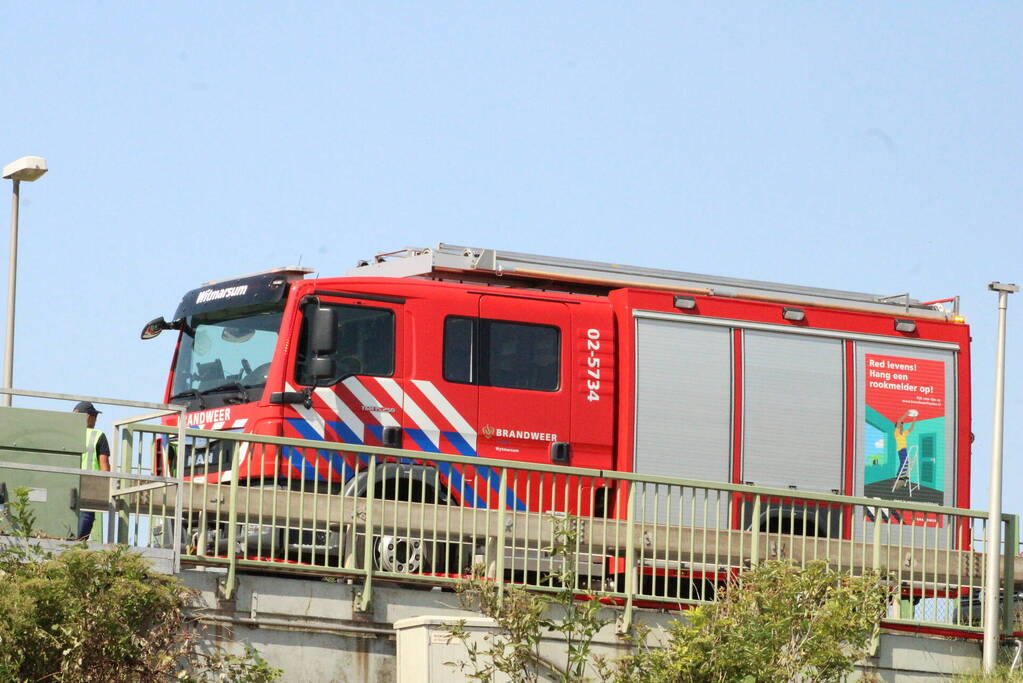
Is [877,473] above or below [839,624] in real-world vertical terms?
above

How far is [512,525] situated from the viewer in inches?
574

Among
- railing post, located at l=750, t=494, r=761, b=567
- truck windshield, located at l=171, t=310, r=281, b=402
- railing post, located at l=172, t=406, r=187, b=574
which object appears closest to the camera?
railing post, located at l=172, t=406, r=187, b=574

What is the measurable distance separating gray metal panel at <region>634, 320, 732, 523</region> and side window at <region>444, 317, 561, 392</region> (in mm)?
984

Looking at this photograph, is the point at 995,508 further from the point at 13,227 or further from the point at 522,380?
the point at 13,227

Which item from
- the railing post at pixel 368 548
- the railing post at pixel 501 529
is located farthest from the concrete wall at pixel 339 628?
the railing post at pixel 501 529

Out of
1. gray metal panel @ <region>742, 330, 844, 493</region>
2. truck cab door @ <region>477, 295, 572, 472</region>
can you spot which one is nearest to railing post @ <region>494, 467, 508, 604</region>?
truck cab door @ <region>477, 295, 572, 472</region>

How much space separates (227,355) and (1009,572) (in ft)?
24.7

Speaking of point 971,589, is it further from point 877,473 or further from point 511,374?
point 511,374

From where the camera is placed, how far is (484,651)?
1314 cm

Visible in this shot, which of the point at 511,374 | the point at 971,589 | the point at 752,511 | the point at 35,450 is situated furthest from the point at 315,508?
the point at 971,589

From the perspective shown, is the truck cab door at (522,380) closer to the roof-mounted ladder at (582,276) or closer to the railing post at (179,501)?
the roof-mounted ladder at (582,276)

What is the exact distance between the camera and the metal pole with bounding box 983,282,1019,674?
15984 mm

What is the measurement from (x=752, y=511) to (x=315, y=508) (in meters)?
4.64

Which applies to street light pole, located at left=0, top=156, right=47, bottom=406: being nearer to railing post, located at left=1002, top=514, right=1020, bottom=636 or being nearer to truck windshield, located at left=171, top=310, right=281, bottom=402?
truck windshield, located at left=171, top=310, right=281, bottom=402
